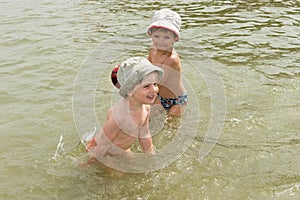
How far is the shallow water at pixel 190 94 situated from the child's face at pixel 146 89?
2.95 feet

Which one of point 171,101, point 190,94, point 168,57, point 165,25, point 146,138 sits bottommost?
point 190,94

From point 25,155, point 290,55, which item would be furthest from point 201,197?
point 290,55

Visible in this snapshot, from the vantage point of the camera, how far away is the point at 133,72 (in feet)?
11.7

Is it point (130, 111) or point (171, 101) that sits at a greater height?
point (130, 111)

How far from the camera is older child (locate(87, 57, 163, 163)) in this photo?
3.62 metres

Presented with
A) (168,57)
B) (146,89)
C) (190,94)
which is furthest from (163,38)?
(190,94)

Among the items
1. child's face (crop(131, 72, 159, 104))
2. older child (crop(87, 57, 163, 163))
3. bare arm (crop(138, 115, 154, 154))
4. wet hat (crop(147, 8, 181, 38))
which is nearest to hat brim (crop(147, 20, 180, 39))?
wet hat (crop(147, 8, 181, 38))

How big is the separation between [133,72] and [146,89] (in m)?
0.22

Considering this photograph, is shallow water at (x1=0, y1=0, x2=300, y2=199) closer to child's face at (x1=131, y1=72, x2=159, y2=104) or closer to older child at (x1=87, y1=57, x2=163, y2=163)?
older child at (x1=87, y1=57, x2=163, y2=163)

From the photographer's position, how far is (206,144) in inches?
184

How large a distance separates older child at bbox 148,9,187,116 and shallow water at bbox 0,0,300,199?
306mm

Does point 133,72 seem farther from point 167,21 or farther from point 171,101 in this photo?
point 171,101

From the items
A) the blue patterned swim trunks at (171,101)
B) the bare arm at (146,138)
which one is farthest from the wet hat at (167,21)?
the bare arm at (146,138)

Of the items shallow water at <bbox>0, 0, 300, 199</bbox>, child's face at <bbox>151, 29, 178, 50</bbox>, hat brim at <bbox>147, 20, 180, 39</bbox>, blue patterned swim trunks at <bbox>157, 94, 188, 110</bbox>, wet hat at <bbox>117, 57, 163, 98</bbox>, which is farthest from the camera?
blue patterned swim trunks at <bbox>157, 94, 188, 110</bbox>
